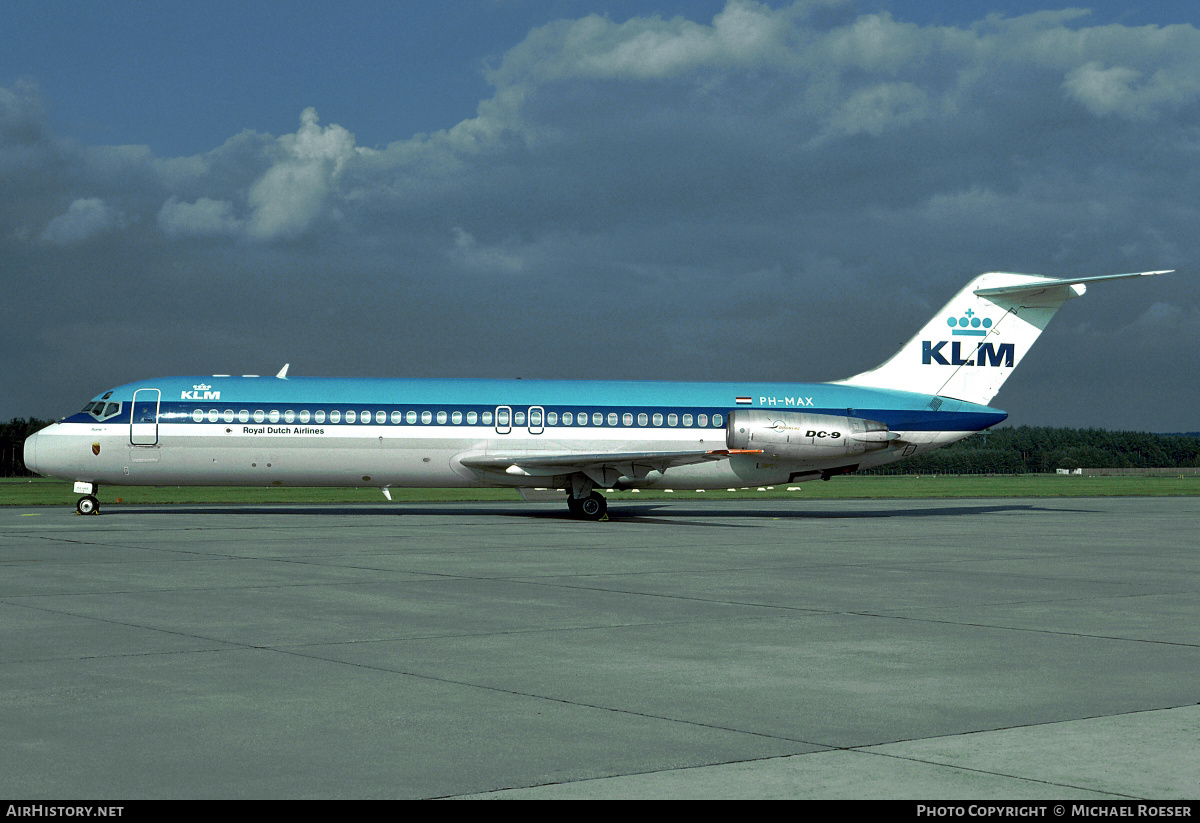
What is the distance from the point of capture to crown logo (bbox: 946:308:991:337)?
1348 inches

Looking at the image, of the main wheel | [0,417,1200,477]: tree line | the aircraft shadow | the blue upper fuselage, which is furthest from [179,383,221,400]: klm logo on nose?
[0,417,1200,477]: tree line

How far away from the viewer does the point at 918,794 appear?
590cm

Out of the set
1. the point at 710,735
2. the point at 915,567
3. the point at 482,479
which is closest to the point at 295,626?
the point at 710,735

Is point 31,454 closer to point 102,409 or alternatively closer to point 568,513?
point 102,409

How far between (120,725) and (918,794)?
481 cm

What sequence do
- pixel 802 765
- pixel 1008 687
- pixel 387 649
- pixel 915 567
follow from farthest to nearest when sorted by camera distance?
pixel 915 567, pixel 387 649, pixel 1008 687, pixel 802 765

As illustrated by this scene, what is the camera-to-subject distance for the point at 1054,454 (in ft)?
431

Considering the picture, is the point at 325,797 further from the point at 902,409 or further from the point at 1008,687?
the point at 902,409

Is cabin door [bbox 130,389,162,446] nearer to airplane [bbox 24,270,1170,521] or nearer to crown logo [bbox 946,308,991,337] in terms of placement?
airplane [bbox 24,270,1170,521]

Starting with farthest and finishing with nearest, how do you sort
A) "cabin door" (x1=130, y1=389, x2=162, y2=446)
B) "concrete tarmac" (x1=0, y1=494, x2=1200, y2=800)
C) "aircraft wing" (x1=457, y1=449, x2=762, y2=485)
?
"cabin door" (x1=130, y1=389, x2=162, y2=446)
"aircraft wing" (x1=457, y1=449, x2=762, y2=485)
"concrete tarmac" (x1=0, y1=494, x2=1200, y2=800)

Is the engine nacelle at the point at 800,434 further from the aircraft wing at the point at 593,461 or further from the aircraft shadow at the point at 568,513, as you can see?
the aircraft shadow at the point at 568,513

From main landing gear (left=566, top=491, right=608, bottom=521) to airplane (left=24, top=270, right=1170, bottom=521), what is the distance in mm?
32

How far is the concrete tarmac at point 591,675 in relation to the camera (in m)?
6.30

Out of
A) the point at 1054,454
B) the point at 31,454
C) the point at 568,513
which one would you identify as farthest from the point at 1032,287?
the point at 1054,454
